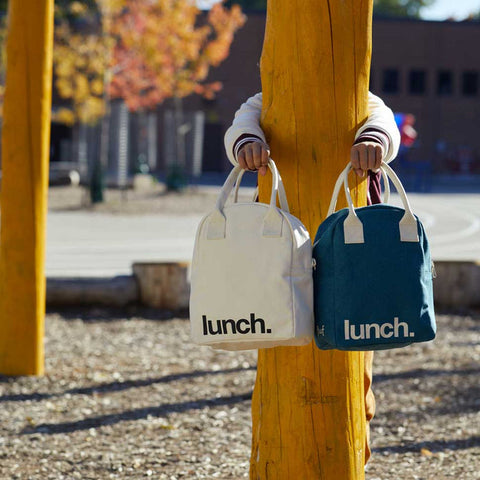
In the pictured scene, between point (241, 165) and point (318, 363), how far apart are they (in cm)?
72

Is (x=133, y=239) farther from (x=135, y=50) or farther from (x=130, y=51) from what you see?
(x=130, y=51)

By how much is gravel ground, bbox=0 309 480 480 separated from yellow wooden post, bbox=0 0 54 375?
13.1 inches

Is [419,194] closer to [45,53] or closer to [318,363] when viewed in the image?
[45,53]

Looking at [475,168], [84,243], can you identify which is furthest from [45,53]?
[475,168]

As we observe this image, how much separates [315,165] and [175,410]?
2.94 m

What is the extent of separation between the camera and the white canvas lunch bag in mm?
2857

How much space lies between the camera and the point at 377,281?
2816mm

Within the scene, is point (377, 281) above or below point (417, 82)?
below

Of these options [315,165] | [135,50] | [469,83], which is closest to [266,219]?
[315,165]

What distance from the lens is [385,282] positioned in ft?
9.23

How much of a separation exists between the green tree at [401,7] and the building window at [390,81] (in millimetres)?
23086

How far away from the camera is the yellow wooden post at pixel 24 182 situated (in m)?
6.18

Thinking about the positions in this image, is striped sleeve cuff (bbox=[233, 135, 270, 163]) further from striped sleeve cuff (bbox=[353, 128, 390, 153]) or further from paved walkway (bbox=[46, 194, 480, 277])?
paved walkway (bbox=[46, 194, 480, 277])

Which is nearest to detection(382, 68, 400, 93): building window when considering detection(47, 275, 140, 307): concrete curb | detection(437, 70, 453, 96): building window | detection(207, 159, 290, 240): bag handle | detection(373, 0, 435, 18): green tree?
detection(437, 70, 453, 96): building window
